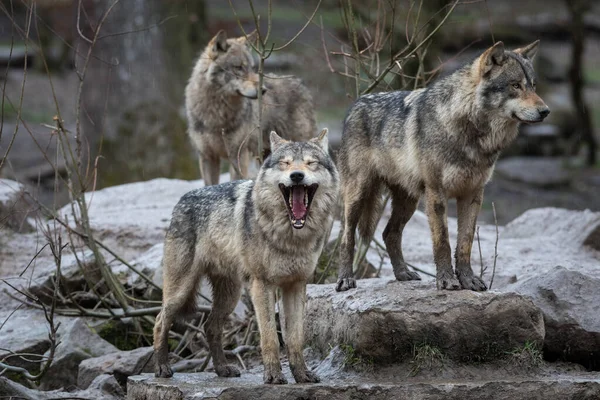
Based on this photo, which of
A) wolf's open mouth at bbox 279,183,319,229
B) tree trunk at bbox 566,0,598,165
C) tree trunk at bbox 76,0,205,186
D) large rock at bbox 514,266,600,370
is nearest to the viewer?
wolf's open mouth at bbox 279,183,319,229

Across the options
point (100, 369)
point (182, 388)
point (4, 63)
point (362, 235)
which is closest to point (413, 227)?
point (362, 235)

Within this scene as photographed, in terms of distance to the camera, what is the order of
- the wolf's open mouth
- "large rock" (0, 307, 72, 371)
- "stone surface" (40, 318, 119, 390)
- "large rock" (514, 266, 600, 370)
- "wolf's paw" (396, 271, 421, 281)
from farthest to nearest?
"large rock" (0, 307, 72, 371) < "stone surface" (40, 318, 119, 390) < "wolf's paw" (396, 271, 421, 281) < "large rock" (514, 266, 600, 370) < the wolf's open mouth

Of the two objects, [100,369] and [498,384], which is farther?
[100,369]

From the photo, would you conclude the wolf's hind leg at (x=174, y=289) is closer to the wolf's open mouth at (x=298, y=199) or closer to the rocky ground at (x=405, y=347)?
the rocky ground at (x=405, y=347)

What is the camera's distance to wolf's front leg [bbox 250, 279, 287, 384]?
599 centimetres

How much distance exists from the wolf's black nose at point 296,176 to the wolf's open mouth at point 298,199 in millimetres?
128

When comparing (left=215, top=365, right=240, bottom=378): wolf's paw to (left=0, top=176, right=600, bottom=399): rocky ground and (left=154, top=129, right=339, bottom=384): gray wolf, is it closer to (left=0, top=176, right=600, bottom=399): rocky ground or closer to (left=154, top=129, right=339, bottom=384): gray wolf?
(left=0, top=176, right=600, bottom=399): rocky ground

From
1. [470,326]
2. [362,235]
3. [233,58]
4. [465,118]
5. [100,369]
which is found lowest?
[100,369]

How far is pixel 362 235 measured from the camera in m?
7.65

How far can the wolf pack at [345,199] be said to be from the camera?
19.9ft

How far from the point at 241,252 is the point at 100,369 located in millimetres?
2352

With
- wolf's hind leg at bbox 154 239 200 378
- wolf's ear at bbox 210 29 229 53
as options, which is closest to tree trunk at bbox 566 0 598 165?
wolf's ear at bbox 210 29 229 53

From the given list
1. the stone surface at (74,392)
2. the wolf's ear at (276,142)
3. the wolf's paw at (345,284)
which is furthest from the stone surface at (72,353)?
the wolf's ear at (276,142)

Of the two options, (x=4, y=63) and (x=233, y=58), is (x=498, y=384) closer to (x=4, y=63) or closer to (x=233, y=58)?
(x=233, y=58)
